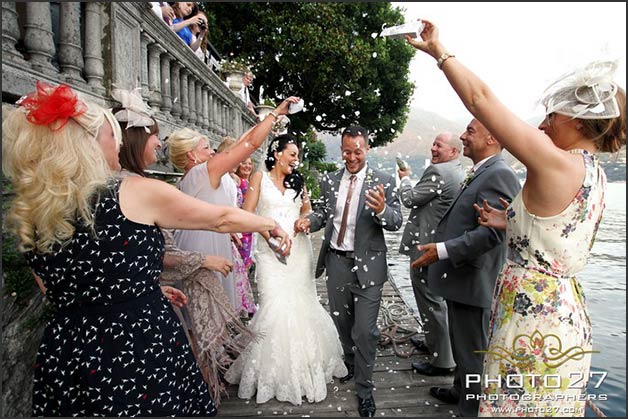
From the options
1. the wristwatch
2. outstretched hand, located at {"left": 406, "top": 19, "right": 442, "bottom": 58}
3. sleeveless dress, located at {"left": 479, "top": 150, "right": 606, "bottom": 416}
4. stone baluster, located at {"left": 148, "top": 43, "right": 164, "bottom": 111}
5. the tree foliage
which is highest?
the tree foliage

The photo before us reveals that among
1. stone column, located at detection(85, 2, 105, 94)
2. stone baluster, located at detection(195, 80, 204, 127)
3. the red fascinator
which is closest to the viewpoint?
the red fascinator

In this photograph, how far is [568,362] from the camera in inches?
69.1

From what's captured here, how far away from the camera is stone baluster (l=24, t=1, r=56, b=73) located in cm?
274

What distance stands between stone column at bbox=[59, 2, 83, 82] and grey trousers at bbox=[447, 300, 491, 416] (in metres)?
3.89

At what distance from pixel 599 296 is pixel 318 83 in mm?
14336

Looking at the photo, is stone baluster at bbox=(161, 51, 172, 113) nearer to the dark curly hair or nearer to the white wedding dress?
the dark curly hair

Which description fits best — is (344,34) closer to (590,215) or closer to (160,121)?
(160,121)

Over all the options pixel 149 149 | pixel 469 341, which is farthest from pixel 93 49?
pixel 469 341

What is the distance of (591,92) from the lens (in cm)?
163

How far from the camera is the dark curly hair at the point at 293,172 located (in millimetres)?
3746

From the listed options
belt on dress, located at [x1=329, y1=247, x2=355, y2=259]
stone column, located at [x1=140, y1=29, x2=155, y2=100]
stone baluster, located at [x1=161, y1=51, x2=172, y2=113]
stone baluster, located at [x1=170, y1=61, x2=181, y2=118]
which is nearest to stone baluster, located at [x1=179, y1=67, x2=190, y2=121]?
stone baluster, located at [x1=170, y1=61, x2=181, y2=118]

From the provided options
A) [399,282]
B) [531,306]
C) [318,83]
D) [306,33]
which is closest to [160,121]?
[531,306]

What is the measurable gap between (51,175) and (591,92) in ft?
7.82

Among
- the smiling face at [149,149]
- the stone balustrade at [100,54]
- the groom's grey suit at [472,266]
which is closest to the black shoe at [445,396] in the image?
the groom's grey suit at [472,266]
